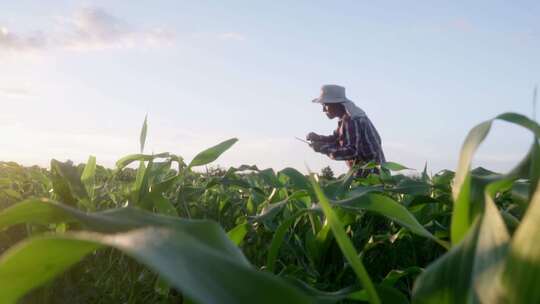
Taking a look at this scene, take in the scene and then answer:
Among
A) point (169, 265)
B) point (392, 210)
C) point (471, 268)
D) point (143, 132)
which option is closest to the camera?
point (169, 265)

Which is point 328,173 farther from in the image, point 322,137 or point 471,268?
point 471,268

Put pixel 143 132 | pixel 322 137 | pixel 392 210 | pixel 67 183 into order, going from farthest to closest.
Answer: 1. pixel 322 137
2. pixel 143 132
3. pixel 67 183
4. pixel 392 210

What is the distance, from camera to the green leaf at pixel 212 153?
174 cm

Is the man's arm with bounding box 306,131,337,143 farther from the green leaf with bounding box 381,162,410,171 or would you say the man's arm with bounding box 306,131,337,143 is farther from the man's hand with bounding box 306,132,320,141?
the green leaf with bounding box 381,162,410,171

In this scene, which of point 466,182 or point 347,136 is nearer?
point 466,182

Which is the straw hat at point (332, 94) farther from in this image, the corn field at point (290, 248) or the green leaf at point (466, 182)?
the green leaf at point (466, 182)

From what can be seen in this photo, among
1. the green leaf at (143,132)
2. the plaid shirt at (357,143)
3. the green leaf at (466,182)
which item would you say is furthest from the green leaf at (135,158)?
the plaid shirt at (357,143)

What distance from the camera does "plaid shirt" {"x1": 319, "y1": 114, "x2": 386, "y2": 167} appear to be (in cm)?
760

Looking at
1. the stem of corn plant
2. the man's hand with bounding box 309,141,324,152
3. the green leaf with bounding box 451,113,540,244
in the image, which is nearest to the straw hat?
the man's hand with bounding box 309,141,324,152

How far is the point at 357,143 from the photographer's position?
759 centimetres

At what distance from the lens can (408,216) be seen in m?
0.81

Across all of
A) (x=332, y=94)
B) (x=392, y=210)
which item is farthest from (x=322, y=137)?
(x=392, y=210)

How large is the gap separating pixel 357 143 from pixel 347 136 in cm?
17

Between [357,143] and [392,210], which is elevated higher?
[392,210]
